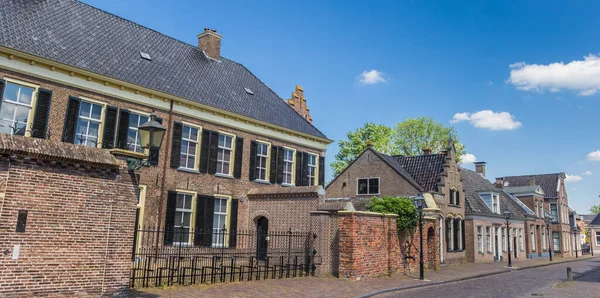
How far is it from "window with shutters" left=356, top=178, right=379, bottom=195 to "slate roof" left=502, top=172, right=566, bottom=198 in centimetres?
3138

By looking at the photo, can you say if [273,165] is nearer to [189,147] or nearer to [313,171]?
[313,171]

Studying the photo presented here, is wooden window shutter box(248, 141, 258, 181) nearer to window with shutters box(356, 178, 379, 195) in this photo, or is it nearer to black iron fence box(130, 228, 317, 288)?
black iron fence box(130, 228, 317, 288)

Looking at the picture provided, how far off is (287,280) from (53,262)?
8640 millimetres

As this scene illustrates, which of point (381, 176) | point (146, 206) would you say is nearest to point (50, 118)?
point (146, 206)

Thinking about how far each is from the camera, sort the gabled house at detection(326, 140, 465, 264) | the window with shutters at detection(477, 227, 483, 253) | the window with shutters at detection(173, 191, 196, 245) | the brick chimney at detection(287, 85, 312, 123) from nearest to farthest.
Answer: the window with shutters at detection(173, 191, 196, 245)
the gabled house at detection(326, 140, 465, 264)
the brick chimney at detection(287, 85, 312, 123)
the window with shutters at detection(477, 227, 483, 253)

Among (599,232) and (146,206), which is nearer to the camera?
(146,206)

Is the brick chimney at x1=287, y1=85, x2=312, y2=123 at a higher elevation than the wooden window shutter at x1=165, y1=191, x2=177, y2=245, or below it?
higher

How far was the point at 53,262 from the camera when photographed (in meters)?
8.75

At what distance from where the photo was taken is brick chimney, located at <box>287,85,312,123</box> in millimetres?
28255

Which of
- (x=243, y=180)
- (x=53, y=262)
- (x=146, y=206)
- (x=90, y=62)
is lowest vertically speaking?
(x=53, y=262)

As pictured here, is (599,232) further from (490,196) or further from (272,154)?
(272,154)

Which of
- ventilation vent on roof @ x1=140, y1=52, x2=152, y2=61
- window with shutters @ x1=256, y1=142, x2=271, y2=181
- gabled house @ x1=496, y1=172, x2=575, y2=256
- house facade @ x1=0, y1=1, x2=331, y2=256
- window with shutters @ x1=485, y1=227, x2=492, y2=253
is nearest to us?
house facade @ x1=0, y1=1, x2=331, y2=256

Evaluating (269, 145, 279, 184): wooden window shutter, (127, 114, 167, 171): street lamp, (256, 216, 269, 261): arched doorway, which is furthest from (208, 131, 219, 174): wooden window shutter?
(127, 114, 167, 171): street lamp

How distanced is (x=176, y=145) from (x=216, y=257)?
754 centimetres
